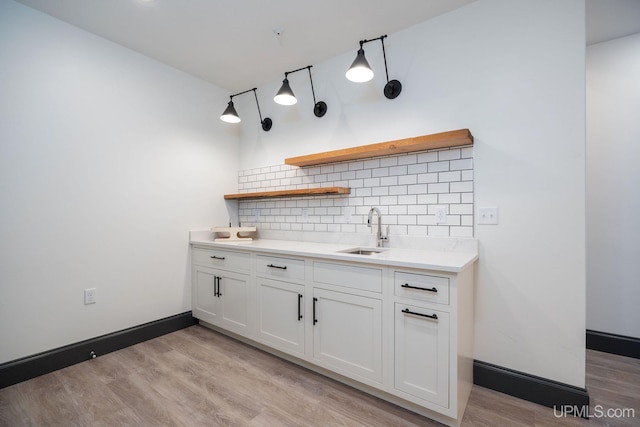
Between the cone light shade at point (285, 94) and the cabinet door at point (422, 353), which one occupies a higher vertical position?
the cone light shade at point (285, 94)

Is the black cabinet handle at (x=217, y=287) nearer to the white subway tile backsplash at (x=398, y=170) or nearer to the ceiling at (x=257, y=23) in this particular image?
the white subway tile backsplash at (x=398, y=170)

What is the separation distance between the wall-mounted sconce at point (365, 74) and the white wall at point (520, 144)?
0.28ft

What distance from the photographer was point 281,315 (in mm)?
2248

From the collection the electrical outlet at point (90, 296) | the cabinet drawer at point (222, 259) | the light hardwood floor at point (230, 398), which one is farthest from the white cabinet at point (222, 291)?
the electrical outlet at point (90, 296)

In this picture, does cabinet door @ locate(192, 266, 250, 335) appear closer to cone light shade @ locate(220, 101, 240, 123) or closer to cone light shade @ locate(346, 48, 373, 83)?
cone light shade @ locate(220, 101, 240, 123)

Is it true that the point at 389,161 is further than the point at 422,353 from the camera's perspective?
Yes

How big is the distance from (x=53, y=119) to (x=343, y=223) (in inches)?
94.9

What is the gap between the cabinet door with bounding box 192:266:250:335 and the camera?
2538mm

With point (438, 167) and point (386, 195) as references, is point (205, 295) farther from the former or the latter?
point (438, 167)

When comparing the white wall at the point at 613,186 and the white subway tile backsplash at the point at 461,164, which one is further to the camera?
the white wall at the point at 613,186

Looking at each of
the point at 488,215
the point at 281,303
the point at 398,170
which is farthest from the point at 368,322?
the point at 398,170

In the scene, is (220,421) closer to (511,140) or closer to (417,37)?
(511,140)

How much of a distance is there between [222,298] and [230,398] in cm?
104

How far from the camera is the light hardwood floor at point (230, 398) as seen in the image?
1.63m
